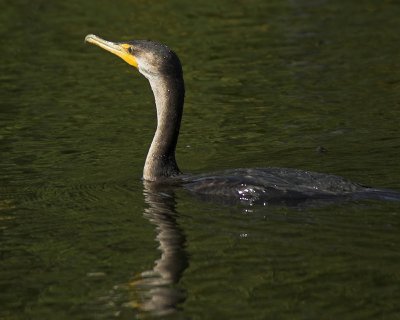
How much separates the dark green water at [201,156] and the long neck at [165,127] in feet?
0.84

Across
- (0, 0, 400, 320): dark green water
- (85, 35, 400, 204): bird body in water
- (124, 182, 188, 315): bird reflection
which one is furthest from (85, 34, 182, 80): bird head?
(124, 182, 188, 315): bird reflection

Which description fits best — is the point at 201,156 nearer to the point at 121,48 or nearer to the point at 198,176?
the point at 198,176

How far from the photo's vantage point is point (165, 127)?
11.0 m

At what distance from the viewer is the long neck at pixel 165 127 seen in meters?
10.9

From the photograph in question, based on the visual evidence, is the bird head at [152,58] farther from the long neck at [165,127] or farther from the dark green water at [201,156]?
the dark green water at [201,156]

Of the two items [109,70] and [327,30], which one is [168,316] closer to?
[109,70]

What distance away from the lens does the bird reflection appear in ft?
24.8

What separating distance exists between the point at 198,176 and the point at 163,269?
2387 mm

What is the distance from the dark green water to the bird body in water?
0.23 metres

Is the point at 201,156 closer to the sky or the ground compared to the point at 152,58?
closer to the ground

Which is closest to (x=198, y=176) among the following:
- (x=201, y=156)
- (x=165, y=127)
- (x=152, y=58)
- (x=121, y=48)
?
(x=165, y=127)

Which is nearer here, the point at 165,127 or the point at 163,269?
the point at 163,269

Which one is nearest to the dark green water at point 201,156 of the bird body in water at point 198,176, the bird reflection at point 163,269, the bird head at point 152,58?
the bird reflection at point 163,269

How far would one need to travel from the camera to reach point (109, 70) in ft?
54.0
